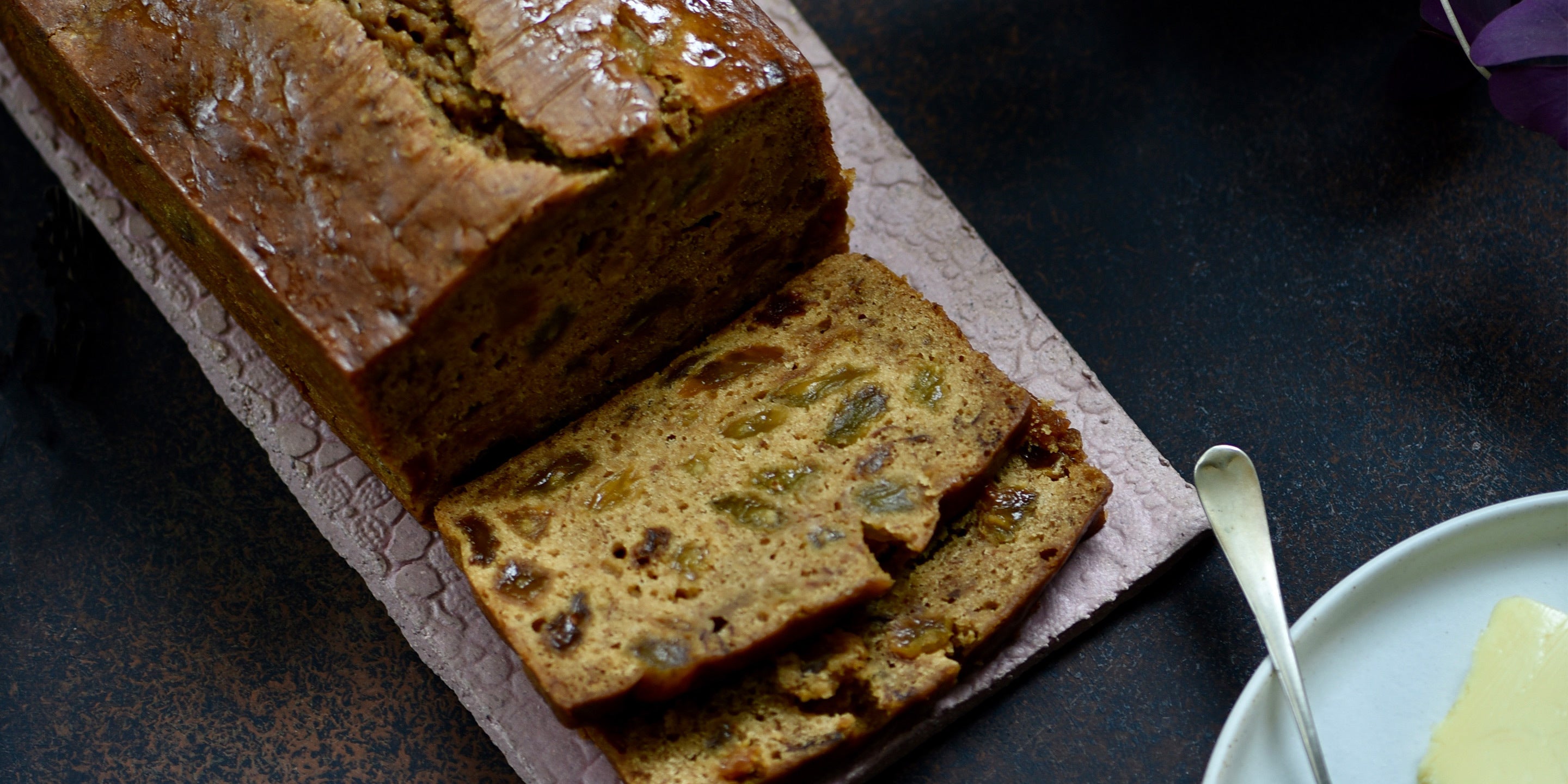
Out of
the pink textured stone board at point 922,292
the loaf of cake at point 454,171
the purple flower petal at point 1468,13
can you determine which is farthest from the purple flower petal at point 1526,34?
the loaf of cake at point 454,171

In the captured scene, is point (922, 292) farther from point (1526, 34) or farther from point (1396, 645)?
point (1526, 34)

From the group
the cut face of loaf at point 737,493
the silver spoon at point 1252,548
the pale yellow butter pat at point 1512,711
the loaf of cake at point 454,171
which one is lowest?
the pale yellow butter pat at point 1512,711

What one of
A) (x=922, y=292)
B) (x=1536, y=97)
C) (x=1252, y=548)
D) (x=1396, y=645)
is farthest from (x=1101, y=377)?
(x=1536, y=97)

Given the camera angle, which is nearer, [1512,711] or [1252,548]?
[1512,711]

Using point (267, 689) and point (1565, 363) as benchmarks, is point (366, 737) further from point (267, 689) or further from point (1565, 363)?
point (1565, 363)

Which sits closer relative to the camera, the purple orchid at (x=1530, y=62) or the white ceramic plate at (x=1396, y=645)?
the white ceramic plate at (x=1396, y=645)

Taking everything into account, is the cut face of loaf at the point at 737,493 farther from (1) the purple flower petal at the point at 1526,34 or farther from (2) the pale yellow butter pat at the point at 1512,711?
(1) the purple flower petal at the point at 1526,34
